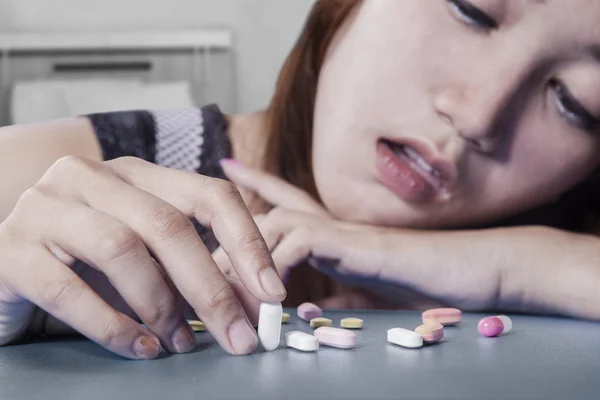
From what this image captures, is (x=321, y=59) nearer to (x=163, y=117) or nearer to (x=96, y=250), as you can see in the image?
(x=163, y=117)

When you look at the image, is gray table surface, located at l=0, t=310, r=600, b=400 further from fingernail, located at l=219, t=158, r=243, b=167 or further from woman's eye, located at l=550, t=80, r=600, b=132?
fingernail, located at l=219, t=158, r=243, b=167

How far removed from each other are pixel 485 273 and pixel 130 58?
8.39ft

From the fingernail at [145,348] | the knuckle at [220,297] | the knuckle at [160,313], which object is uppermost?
the knuckle at [220,297]

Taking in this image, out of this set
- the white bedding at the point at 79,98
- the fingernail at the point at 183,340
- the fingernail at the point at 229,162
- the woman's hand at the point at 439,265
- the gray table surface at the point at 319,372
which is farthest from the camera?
the white bedding at the point at 79,98

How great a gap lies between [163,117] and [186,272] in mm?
693

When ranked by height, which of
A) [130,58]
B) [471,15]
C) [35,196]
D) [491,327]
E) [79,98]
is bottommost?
[79,98]

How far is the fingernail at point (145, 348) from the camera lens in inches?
19.6

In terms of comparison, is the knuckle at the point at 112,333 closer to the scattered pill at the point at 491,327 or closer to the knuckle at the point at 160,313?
the knuckle at the point at 160,313

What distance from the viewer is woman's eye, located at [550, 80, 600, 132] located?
3.03ft

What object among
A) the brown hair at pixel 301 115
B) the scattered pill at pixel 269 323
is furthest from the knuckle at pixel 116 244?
the brown hair at pixel 301 115

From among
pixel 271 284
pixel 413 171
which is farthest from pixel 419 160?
pixel 271 284

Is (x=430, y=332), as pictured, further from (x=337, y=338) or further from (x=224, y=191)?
(x=224, y=191)

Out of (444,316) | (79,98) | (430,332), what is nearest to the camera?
(430,332)

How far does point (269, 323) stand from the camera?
0.53m
